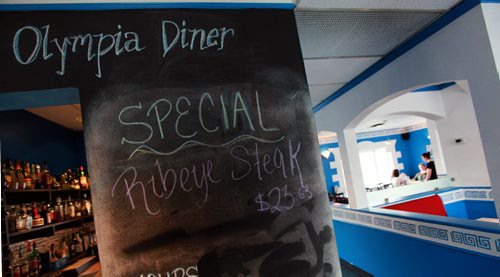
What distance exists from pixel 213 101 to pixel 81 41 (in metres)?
0.68

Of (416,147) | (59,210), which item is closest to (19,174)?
(59,210)

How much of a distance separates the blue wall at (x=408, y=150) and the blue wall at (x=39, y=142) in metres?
7.59

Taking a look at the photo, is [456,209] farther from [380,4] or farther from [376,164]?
[376,164]

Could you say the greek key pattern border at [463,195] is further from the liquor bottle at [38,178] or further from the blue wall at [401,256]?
the liquor bottle at [38,178]

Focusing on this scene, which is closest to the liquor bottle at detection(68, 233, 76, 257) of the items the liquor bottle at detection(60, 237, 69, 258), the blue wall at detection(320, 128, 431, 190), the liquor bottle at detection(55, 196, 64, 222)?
the liquor bottle at detection(60, 237, 69, 258)

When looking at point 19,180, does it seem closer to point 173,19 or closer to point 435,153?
point 173,19

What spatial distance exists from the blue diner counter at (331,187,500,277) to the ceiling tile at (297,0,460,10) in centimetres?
165

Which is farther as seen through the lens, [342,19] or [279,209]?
[342,19]

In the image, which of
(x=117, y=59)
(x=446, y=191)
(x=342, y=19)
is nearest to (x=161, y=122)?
(x=117, y=59)

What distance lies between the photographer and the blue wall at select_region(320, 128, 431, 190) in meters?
10.4

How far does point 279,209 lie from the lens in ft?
4.99

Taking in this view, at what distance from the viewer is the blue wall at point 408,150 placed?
10.4 meters

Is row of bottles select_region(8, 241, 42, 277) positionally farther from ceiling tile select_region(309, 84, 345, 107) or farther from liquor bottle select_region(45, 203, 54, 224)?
ceiling tile select_region(309, 84, 345, 107)

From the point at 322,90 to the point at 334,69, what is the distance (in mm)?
855
